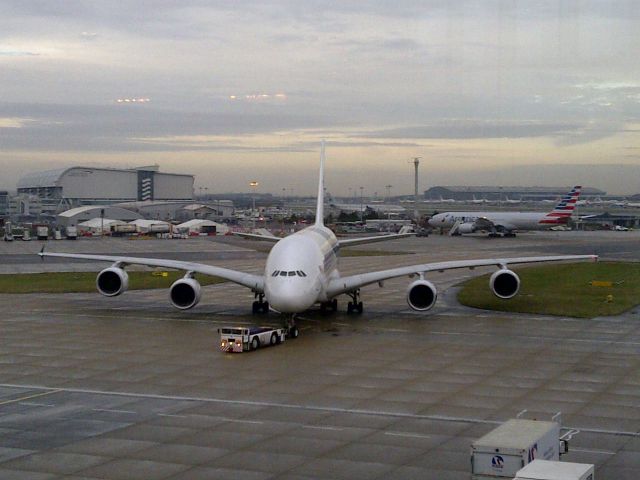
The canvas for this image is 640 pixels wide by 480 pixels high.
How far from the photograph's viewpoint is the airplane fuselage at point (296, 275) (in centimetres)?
3725

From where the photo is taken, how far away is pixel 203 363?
3219 centimetres

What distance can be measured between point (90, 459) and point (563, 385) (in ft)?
50.9

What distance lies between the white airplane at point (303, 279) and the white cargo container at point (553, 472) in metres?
22.8

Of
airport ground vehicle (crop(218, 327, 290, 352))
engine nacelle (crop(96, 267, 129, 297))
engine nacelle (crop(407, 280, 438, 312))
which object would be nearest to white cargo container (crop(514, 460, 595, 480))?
airport ground vehicle (crop(218, 327, 290, 352))

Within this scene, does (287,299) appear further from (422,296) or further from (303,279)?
(422,296)

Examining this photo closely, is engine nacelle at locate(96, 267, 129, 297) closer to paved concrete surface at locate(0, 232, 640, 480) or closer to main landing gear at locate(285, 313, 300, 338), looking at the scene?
paved concrete surface at locate(0, 232, 640, 480)

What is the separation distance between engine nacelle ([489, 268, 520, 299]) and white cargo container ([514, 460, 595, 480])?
105 ft

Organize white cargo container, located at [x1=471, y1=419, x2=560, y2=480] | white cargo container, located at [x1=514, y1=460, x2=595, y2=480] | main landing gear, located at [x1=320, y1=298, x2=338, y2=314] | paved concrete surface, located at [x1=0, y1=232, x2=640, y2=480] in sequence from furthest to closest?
main landing gear, located at [x1=320, y1=298, x2=338, y2=314] < paved concrete surface, located at [x1=0, y1=232, x2=640, y2=480] < white cargo container, located at [x1=471, y1=419, x2=560, y2=480] < white cargo container, located at [x1=514, y1=460, x2=595, y2=480]

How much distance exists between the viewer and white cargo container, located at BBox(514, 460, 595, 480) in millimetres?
14062

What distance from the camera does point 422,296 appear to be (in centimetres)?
4297

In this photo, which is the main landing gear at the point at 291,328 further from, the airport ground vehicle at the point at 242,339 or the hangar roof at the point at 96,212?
the hangar roof at the point at 96,212

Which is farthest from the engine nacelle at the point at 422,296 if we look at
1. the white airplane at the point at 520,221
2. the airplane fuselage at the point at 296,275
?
the white airplane at the point at 520,221

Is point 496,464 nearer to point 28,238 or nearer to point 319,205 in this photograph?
point 319,205

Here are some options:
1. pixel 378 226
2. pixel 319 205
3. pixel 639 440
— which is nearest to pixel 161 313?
pixel 319 205
